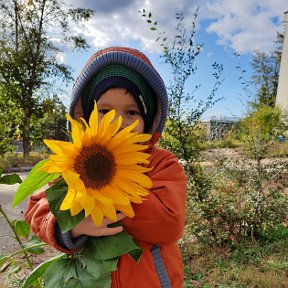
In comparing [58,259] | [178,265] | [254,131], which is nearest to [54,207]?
[58,259]

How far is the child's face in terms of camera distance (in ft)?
2.77

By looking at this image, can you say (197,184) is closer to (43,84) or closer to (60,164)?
(60,164)

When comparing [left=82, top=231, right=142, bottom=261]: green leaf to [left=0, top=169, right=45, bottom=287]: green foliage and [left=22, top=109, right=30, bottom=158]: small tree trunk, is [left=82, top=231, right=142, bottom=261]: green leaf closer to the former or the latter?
[left=0, top=169, right=45, bottom=287]: green foliage

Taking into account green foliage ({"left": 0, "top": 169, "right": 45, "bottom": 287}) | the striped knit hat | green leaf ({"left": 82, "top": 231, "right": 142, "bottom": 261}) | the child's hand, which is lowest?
green foliage ({"left": 0, "top": 169, "right": 45, "bottom": 287})

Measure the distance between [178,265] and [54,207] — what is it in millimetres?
462

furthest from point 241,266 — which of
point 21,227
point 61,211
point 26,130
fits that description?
point 26,130

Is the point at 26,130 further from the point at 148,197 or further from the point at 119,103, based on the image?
the point at 148,197

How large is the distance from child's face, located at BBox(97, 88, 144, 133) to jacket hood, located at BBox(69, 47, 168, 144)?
81 millimetres

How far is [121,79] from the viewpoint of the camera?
2.85 ft

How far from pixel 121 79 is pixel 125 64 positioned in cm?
5

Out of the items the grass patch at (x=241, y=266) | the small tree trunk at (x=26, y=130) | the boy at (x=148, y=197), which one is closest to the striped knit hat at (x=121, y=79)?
the boy at (x=148, y=197)

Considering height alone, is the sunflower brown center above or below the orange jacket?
above

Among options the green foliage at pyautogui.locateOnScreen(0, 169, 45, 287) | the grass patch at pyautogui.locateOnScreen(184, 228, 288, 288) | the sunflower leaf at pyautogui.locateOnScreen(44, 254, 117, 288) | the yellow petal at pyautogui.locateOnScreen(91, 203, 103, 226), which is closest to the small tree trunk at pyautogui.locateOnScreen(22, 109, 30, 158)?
the grass patch at pyautogui.locateOnScreen(184, 228, 288, 288)

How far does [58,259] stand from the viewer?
0.71 m
